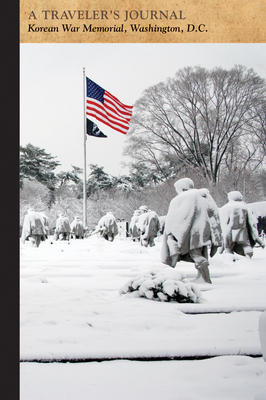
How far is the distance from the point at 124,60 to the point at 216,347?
2463 mm

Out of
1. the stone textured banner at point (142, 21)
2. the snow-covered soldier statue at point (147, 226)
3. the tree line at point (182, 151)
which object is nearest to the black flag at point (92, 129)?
the tree line at point (182, 151)

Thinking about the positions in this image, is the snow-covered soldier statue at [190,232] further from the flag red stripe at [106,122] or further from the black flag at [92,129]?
the black flag at [92,129]

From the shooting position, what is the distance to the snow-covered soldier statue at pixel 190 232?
125 inches

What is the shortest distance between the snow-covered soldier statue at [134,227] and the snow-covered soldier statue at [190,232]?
1.31 ft

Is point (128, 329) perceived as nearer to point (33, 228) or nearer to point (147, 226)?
point (147, 226)

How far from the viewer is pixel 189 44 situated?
333 cm

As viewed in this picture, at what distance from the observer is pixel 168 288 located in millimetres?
2951

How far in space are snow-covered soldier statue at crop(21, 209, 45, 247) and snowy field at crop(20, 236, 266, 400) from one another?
0.10 meters

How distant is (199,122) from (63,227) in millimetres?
1594

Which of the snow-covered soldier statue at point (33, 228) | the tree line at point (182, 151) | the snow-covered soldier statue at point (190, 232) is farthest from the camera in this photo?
the tree line at point (182, 151)

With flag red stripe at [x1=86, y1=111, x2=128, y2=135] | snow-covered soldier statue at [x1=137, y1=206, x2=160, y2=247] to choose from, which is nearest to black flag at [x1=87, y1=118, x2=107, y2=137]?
flag red stripe at [x1=86, y1=111, x2=128, y2=135]

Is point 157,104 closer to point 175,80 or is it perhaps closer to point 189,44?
point 175,80

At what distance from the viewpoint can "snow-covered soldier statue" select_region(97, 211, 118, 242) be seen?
3.60 metres

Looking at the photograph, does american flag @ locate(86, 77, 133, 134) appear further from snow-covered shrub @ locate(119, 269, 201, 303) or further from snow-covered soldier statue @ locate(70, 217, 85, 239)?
snow-covered shrub @ locate(119, 269, 201, 303)
